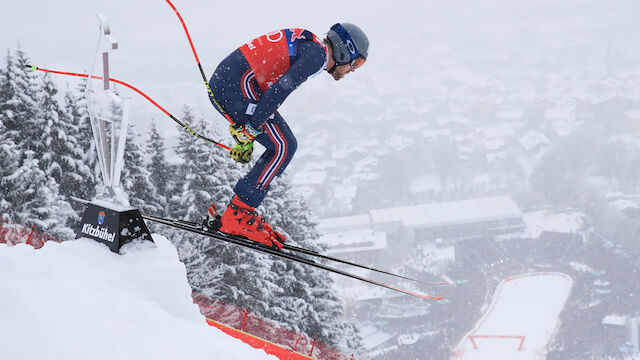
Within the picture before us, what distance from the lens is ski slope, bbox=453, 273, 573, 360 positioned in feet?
157

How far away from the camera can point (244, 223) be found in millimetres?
4281

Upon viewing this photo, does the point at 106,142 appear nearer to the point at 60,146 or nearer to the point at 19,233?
the point at 19,233

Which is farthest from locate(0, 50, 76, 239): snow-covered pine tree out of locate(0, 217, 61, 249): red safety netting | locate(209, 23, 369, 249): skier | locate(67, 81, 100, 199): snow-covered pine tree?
locate(209, 23, 369, 249): skier

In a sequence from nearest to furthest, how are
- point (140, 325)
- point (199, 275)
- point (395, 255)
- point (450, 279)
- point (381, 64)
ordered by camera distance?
1. point (140, 325)
2. point (199, 275)
3. point (450, 279)
4. point (395, 255)
5. point (381, 64)

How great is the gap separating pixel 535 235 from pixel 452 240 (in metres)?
14.1

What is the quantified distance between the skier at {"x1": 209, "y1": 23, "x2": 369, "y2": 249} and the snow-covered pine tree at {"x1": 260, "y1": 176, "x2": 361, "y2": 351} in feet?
31.8

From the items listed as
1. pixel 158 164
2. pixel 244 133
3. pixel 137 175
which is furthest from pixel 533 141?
pixel 244 133

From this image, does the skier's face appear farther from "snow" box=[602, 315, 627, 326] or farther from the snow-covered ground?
"snow" box=[602, 315, 627, 326]

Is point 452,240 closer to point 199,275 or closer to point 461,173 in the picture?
point 461,173

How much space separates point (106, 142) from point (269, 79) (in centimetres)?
129

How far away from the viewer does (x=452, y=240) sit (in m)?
81.8

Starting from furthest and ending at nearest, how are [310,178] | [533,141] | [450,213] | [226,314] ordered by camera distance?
1. [533,141]
2. [310,178]
3. [450,213]
4. [226,314]

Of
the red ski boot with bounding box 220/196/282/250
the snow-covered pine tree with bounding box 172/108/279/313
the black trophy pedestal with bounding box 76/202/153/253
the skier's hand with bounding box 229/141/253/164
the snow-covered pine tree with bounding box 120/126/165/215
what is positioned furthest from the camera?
the snow-covered pine tree with bounding box 120/126/165/215

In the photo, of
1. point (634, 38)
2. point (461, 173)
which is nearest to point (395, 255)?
point (461, 173)
